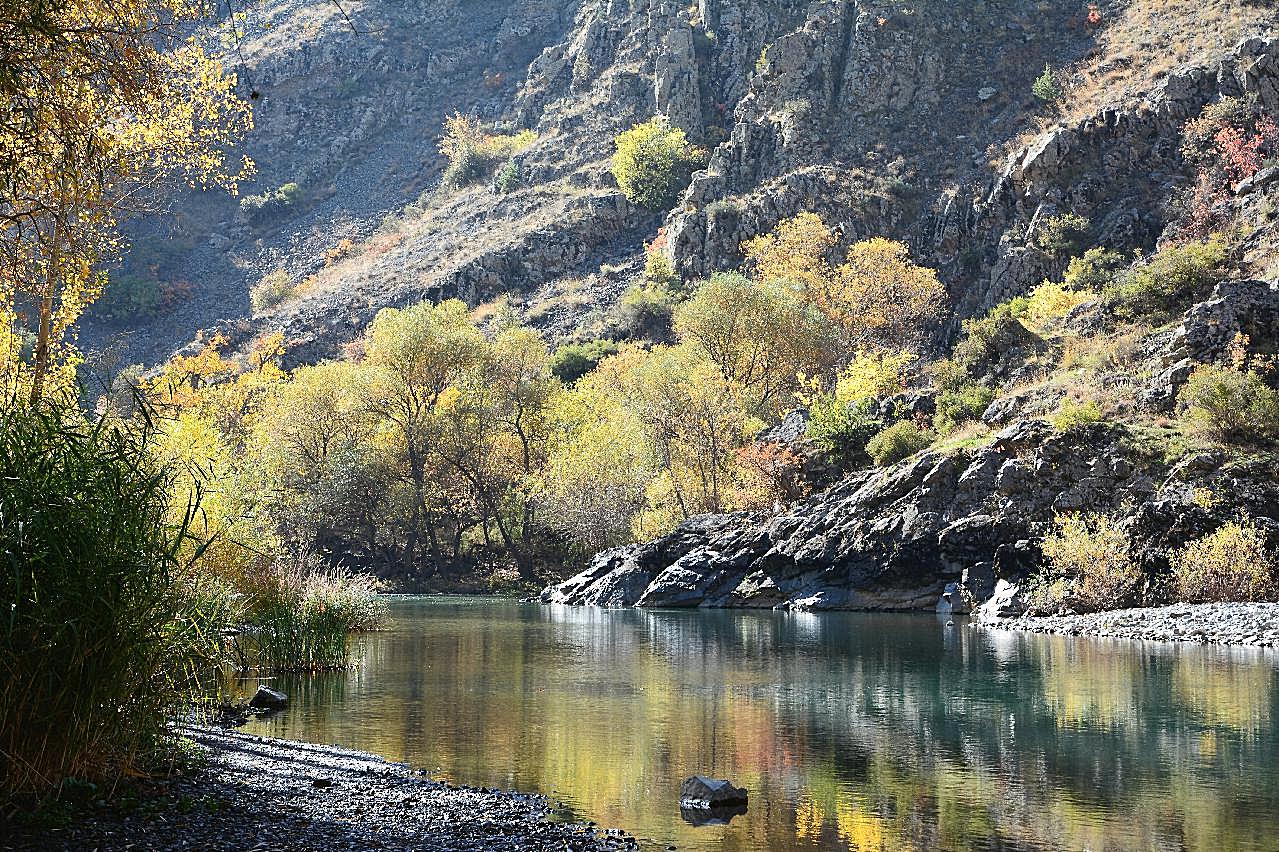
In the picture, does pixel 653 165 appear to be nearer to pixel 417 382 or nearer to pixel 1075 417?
pixel 417 382

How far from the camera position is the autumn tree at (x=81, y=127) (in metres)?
11.5

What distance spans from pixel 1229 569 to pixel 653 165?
259 feet

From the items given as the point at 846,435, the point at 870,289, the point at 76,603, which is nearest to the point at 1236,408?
the point at 846,435

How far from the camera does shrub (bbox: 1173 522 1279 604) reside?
125 feet

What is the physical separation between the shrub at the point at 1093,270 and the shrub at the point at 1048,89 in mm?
23307

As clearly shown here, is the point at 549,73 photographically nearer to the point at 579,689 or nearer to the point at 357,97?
the point at 357,97

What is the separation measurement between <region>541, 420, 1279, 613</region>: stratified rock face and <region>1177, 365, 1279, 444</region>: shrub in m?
2.36

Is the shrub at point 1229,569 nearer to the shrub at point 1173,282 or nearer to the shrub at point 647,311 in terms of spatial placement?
the shrub at point 1173,282

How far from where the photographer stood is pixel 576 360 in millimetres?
92938

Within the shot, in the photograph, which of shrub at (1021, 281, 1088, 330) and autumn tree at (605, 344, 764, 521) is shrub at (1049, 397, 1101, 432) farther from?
autumn tree at (605, 344, 764, 521)

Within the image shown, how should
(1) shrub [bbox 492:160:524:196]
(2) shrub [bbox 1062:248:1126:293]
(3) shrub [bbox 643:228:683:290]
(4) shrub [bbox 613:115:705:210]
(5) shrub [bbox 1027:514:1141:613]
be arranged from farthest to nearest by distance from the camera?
(1) shrub [bbox 492:160:524:196] → (4) shrub [bbox 613:115:705:210] → (3) shrub [bbox 643:228:683:290] → (2) shrub [bbox 1062:248:1126:293] → (5) shrub [bbox 1027:514:1141:613]

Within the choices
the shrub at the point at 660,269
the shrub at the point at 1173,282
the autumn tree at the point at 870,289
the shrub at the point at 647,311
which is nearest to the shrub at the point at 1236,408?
the shrub at the point at 1173,282

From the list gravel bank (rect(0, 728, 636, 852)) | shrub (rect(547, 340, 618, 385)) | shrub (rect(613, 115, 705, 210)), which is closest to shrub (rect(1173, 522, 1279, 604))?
gravel bank (rect(0, 728, 636, 852))

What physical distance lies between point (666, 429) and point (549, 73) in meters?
81.4
